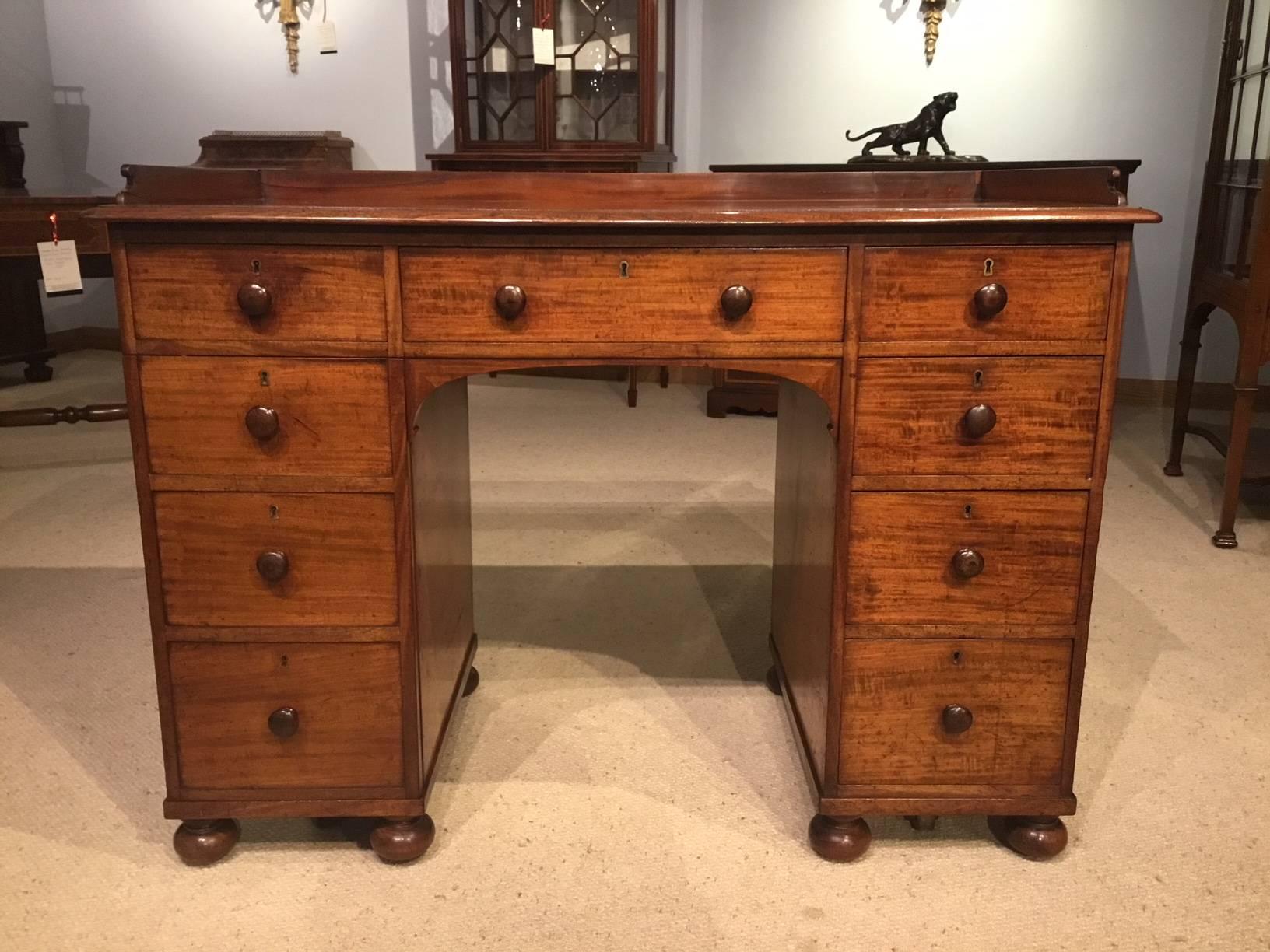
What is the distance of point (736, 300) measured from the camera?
1313mm

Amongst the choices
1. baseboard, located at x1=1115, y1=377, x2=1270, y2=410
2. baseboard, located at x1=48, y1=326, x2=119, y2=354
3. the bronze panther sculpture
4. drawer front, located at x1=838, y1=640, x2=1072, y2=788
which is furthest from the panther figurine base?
baseboard, located at x1=48, y1=326, x2=119, y2=354

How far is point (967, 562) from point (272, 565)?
2.95ft

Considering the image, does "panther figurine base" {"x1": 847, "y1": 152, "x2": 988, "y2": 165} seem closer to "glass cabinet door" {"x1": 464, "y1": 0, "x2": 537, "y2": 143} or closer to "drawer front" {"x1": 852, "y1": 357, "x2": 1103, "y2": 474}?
"glass cabinet door" {"x1": 464, "y1": 0, "x2": 537, "y2": 143}

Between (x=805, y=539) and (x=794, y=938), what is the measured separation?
59 centimetres

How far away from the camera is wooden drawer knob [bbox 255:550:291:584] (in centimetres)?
138

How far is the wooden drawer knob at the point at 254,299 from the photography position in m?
1.29

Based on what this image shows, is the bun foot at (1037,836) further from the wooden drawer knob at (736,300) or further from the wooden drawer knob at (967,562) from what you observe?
the wooden drawer knob at (736,300)

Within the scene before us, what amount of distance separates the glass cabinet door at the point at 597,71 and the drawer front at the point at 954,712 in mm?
3039

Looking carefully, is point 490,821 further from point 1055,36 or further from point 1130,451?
point 1055,36

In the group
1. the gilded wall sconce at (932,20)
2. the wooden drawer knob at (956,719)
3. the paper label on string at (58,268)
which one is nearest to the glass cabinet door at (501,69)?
the gilded wall sconce at (932,20)

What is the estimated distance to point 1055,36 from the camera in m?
4.04

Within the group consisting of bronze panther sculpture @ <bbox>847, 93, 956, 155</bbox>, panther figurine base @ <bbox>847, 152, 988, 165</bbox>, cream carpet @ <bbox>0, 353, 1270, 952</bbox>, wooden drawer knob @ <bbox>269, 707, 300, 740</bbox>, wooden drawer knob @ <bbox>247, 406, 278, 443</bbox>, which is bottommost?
cream carpet @ <bbox>0, 353, 1270, 952</bbox>

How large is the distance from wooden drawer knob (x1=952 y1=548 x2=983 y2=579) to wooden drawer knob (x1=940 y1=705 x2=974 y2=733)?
0.62ft

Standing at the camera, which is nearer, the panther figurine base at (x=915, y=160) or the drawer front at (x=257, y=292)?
the drawer front at (x=257, y=292)
